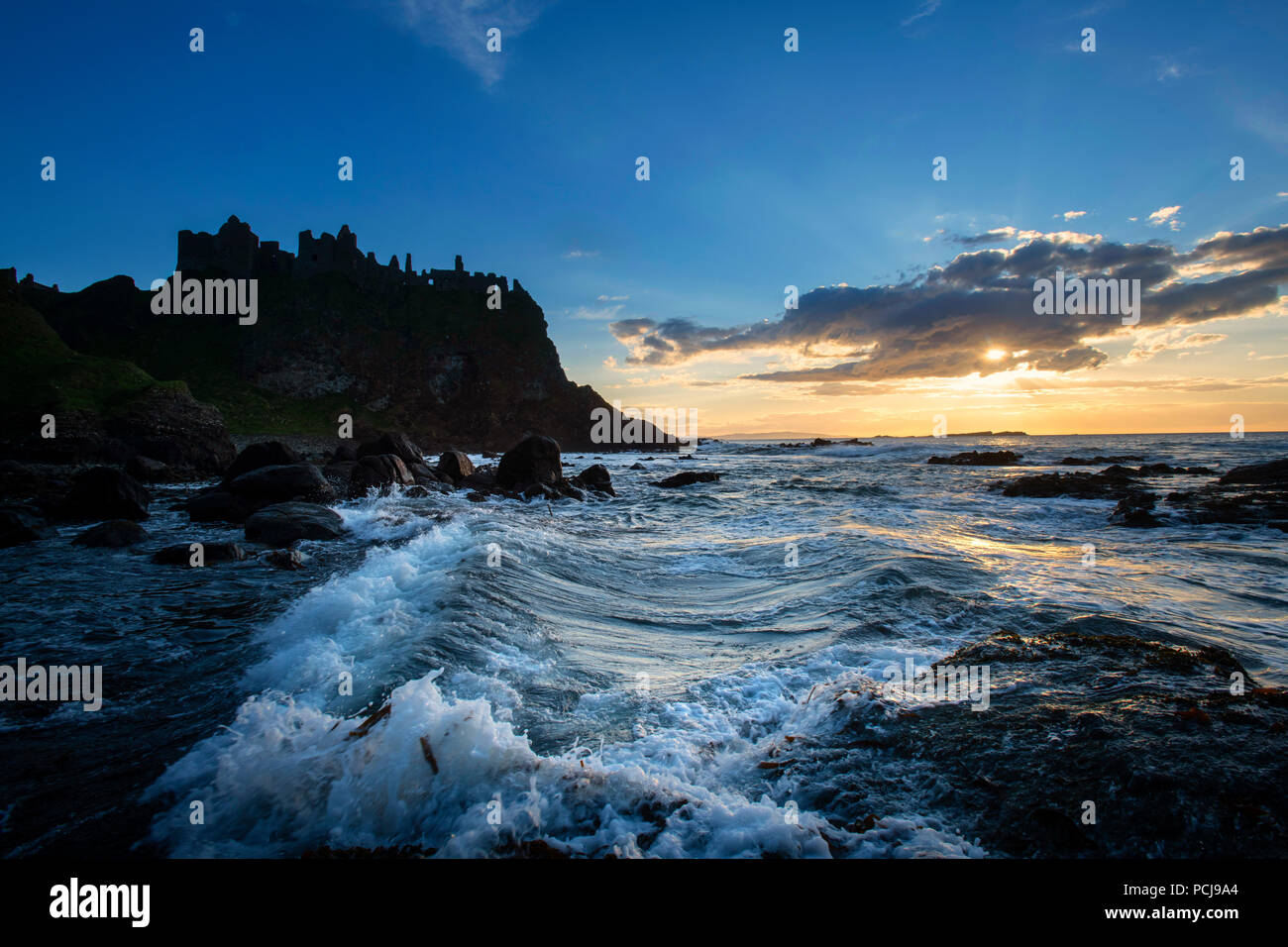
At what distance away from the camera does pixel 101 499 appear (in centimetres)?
1658

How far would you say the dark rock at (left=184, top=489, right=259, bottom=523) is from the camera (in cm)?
1711

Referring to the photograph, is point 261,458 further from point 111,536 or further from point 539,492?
point 539,492

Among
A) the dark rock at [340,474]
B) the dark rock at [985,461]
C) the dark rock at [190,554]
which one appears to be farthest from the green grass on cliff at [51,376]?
the dark rock at [985,461]

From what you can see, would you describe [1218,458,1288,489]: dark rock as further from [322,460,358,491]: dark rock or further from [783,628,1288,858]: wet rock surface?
[322,460,358,491]: dark rock

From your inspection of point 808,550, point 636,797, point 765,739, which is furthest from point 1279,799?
point 808,550

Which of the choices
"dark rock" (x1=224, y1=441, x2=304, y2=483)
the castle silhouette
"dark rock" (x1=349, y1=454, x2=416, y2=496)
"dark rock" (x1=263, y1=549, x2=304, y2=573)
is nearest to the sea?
"dark rock" (x1=263, y1=549, x2=304, y2=573)

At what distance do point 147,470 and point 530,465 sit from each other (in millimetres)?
19022

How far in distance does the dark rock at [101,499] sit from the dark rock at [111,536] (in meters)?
3.60

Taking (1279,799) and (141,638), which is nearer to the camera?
(1279,799)

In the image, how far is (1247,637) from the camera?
7180 mm

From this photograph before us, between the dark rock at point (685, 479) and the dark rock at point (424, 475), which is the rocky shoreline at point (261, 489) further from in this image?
the dark rock at point (685, 479)
